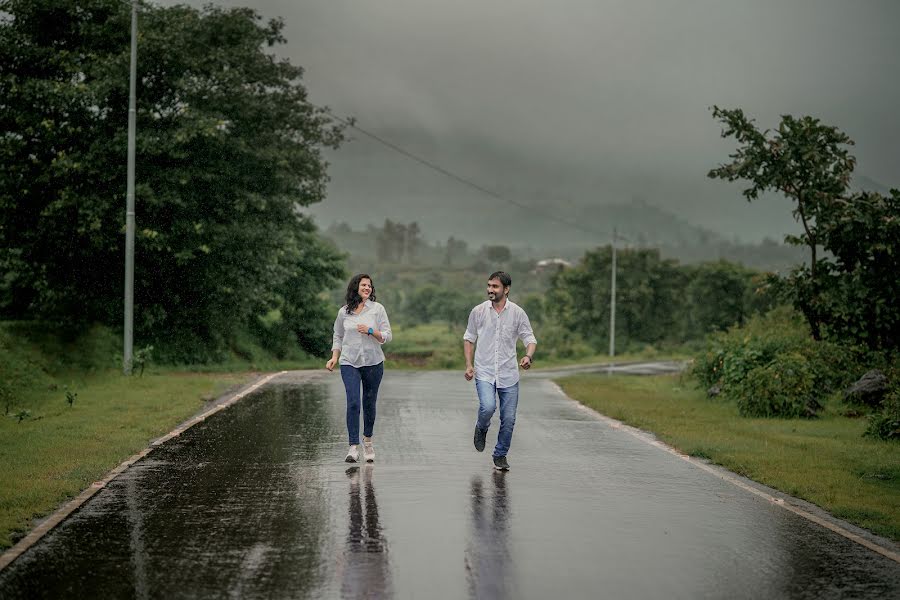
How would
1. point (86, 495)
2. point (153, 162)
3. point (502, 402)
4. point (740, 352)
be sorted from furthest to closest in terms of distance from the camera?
point (153, 162), point (740, 352), point (502, 402), point (86, 495)


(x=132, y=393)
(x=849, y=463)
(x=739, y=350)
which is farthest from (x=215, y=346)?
(x=849, y=463)

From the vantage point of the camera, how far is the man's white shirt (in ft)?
35.5

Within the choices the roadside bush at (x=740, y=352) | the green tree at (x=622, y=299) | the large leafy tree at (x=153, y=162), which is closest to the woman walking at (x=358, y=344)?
the roadside bush at (x=740, y=352)

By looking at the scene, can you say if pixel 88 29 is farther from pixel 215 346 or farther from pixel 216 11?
pixel 215 346

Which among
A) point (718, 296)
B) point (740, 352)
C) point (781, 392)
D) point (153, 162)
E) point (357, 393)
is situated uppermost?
point (153, 162)

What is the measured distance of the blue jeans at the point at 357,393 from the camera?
35.9 ft

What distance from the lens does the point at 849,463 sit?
1197 centimetres

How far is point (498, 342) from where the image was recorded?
10836 mm

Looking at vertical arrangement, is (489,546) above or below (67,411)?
below

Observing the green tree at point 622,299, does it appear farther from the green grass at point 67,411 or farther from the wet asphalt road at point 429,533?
the wet asphalt road at point 429,533

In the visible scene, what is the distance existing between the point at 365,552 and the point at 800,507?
170 inches

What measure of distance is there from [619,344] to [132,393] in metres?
60.0

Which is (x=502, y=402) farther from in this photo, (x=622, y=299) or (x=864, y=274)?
(x=622, y=299)

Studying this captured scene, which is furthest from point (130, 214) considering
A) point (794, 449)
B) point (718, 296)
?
point (718, 296)
